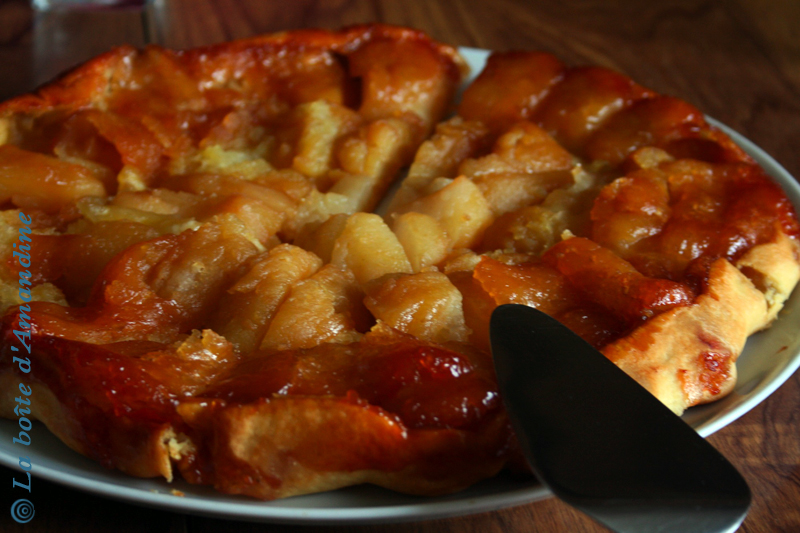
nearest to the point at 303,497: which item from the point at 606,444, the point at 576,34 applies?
the point at 606,444

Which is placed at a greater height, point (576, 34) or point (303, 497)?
point (576, 34)

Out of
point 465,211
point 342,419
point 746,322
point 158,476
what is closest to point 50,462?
point 158,476

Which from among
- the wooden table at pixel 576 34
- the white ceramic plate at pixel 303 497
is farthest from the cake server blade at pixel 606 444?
the wooden table at pixel 576 34

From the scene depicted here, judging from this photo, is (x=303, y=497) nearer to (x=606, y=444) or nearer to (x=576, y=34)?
(x=606, y=444)

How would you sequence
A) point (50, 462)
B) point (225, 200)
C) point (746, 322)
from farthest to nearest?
point (225, 200) → point (746, 322) → point (50, 462)

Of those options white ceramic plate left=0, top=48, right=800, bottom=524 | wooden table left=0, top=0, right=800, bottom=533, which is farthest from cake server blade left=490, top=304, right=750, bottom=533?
wooden table left=0, top=0, right=800, bottom=533

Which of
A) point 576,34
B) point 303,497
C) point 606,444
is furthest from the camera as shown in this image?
point 576,34

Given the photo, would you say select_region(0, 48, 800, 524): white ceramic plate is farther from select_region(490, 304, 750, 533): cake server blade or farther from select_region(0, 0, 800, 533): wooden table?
select_region(0, 0, 800, 533): wooden table

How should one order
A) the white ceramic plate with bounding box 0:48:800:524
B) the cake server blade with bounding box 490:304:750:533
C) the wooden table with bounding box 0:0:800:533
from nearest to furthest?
the cake server blade with bounding box 490:304:750:533
the white ceramic plate with bounding box 0:48:800:524
the wooden table with bounding box 0:0:800:533

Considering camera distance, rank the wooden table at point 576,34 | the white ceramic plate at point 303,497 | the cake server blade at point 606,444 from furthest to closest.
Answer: the wooden table at point 576,34 < the white ceramic plate at point 303,497 < the cake server blade at point 606,444

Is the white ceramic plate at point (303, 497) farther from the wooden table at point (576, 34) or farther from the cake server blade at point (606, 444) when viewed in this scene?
the wooden table at point (576, 34)

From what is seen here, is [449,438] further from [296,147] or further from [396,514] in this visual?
[296,147]
